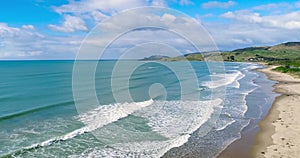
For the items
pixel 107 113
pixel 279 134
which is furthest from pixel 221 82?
pixel 279 134

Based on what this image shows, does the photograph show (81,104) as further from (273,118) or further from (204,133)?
(273,118)

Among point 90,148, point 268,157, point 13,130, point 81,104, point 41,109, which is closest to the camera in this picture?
point 268,157

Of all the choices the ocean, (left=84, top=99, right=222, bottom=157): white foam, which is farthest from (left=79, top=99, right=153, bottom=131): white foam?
(left=84, top=99, right=222, bottom=157): white foam

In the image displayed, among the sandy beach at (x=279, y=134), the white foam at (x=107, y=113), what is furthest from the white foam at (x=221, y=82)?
the white foam at (x=107, y=113)

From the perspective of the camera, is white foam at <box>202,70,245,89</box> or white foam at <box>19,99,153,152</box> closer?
white foam at <box>19,99,153,152</box>

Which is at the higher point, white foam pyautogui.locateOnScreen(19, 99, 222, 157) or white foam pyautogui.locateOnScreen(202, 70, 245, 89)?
white foam pyautogui.locateOnScreen(202, 70, 245, 89)

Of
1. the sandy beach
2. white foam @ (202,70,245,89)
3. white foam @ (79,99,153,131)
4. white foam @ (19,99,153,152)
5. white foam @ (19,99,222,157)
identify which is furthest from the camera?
white foam @ (202,70,245,89)

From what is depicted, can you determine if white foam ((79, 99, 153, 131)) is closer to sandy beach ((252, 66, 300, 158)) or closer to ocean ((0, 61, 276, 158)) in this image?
ocean ((0, 61, 276, 158))

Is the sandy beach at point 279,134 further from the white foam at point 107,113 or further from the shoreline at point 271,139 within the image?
the white foam at point 107,113

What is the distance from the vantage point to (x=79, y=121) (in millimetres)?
24531

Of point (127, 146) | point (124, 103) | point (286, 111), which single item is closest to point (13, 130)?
point (127, 146)

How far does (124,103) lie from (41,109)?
952 centimetres

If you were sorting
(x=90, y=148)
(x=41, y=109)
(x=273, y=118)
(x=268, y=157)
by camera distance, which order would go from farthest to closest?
1. (x=41, y=109)
2. (x=273, y=118)
3. (x=90, y=148)
4. (x=268, y=157)

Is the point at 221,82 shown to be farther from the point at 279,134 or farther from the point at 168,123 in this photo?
the point at 279,134
